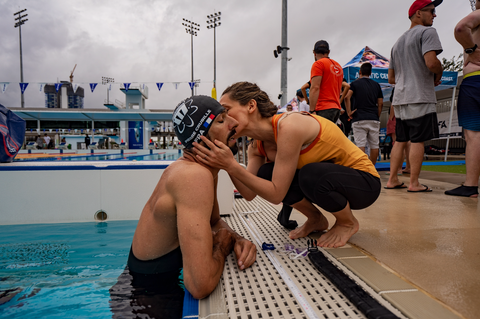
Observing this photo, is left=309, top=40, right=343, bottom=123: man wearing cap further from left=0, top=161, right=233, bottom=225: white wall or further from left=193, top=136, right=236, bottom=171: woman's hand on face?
left=193, top=136, right=236, bottom=171: woman's hand on face

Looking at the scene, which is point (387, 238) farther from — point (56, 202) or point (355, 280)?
point (56, 202)

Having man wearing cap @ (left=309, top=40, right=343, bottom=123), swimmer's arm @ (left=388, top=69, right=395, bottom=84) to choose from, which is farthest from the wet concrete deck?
swimmer's arm @ (left=388, top=69, right=395, bottom=84)

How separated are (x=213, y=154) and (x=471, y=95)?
3.48 meters

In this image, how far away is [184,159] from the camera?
61.7 inches

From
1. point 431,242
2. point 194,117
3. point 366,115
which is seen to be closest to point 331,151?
point 431,242

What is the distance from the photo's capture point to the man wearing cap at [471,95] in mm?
3074

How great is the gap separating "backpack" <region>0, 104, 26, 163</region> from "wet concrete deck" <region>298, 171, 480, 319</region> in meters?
3.66

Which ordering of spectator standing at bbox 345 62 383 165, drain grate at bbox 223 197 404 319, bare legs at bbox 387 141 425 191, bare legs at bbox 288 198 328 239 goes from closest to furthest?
drain grate at bbox 223 197 404 319 → bare legs at bbox 288 198 328 239 → bare legs at bbox 387 141 425 191 → spectator standing at bbox 345 62 383 165

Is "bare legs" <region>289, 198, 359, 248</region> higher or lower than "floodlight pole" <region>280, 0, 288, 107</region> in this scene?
lower

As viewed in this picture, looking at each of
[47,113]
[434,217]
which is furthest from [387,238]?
[47,113]

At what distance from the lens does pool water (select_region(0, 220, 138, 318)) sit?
1.72 meters

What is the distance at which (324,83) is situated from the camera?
4.04 meters

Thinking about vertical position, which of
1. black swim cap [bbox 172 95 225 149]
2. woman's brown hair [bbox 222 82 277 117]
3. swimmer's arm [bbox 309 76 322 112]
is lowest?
black swim cap [bbox 172 95 225 149]

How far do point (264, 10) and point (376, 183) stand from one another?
14648 millimetres
